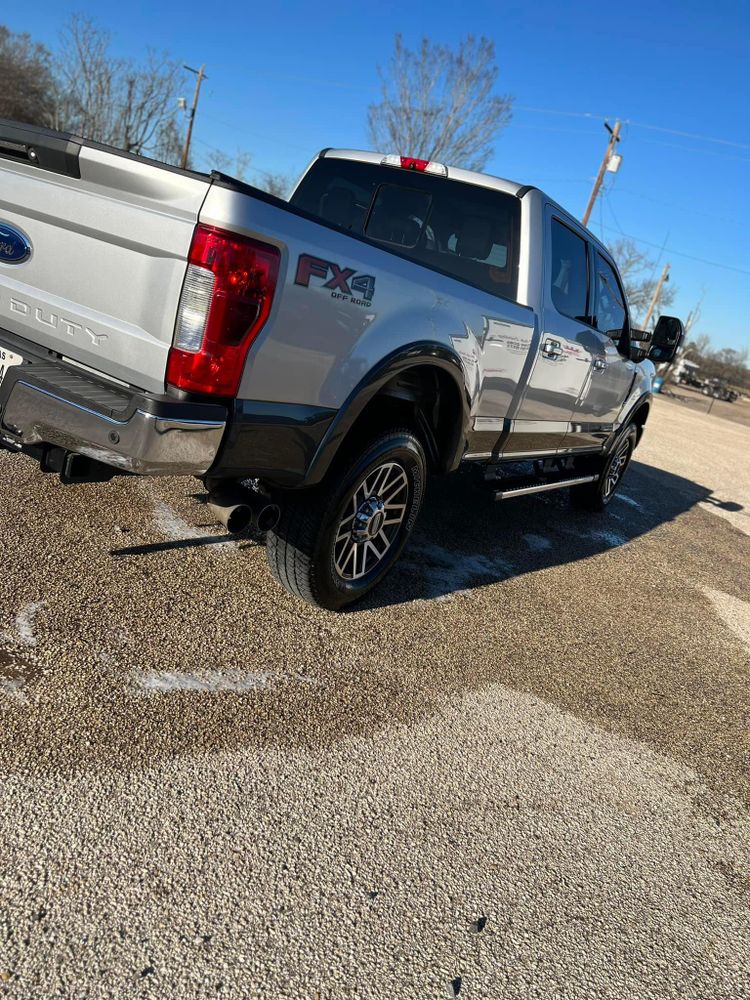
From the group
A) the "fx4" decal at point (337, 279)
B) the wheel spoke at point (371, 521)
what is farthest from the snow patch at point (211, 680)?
the "fx4" decal at point (337, 279)

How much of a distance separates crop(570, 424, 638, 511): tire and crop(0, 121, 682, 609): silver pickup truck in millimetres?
2690

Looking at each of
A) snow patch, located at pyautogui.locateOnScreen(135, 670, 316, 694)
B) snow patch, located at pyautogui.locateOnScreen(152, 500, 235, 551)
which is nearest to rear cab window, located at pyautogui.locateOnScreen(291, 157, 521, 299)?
snow patch, located at pyautogui.locateOnScreen(152, 500, 235, 551)

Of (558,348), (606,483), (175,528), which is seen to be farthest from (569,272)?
(175,528)

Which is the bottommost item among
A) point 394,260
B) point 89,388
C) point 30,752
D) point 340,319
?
point 30,752

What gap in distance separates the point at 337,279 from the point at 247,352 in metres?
0.45

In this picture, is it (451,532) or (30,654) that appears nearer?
(30,654)

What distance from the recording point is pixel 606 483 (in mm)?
6801

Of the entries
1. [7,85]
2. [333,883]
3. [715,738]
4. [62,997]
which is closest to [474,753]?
[333,883]

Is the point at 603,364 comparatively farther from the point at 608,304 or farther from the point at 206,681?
the point at 206,681

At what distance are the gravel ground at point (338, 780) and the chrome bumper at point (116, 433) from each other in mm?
772

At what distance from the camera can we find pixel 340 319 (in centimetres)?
271

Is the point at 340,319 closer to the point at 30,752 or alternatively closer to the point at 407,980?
the point at 30,752

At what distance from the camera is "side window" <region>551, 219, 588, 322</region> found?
466 centimetres

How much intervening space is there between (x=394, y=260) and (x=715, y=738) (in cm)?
254
